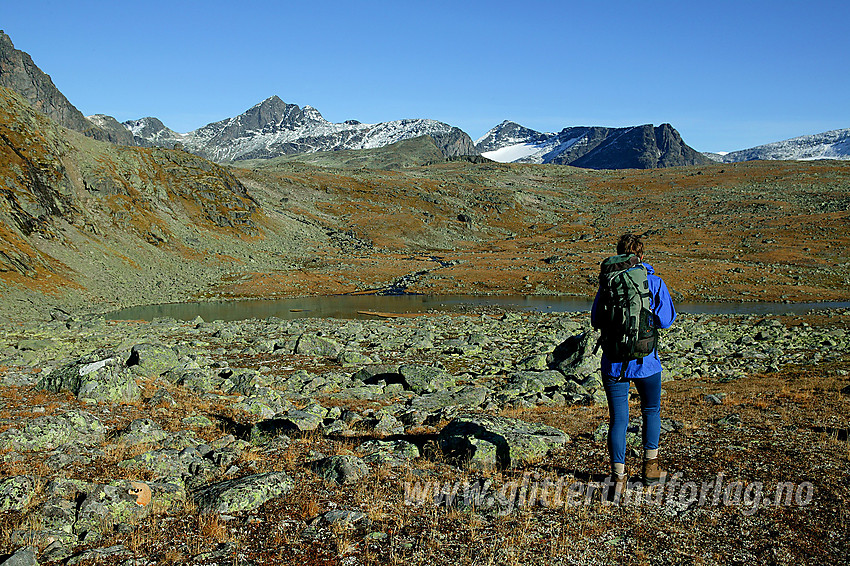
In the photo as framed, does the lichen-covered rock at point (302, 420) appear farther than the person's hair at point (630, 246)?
Yes

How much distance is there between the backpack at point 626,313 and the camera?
7.43 meters

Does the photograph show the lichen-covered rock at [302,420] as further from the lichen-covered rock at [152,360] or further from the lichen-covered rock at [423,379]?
the lichen-covered rock at [152,360]

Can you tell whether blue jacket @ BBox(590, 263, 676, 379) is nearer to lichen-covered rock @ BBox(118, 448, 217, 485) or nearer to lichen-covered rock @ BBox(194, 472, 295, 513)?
lichen-covered rock @ BBox(194, 472, 295, 513)

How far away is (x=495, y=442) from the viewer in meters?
10.2

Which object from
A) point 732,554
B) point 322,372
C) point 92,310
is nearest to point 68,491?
point 732,554

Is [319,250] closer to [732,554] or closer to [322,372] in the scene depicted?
[322,372]

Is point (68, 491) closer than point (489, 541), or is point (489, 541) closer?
point (489, 541)

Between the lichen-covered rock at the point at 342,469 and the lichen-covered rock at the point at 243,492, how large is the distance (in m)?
0.61

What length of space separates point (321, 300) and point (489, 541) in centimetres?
6193

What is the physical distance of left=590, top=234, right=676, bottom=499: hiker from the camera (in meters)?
7.55

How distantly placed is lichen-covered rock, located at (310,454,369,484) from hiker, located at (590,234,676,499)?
14.1ft

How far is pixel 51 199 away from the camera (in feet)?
234

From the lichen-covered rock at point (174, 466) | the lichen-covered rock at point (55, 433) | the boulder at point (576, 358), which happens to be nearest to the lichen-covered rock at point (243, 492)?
the lichen-covered rock at point (174, 466)

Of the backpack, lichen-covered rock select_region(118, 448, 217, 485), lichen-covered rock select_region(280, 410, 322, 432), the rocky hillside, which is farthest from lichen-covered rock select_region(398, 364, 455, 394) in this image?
the rocky hillside
